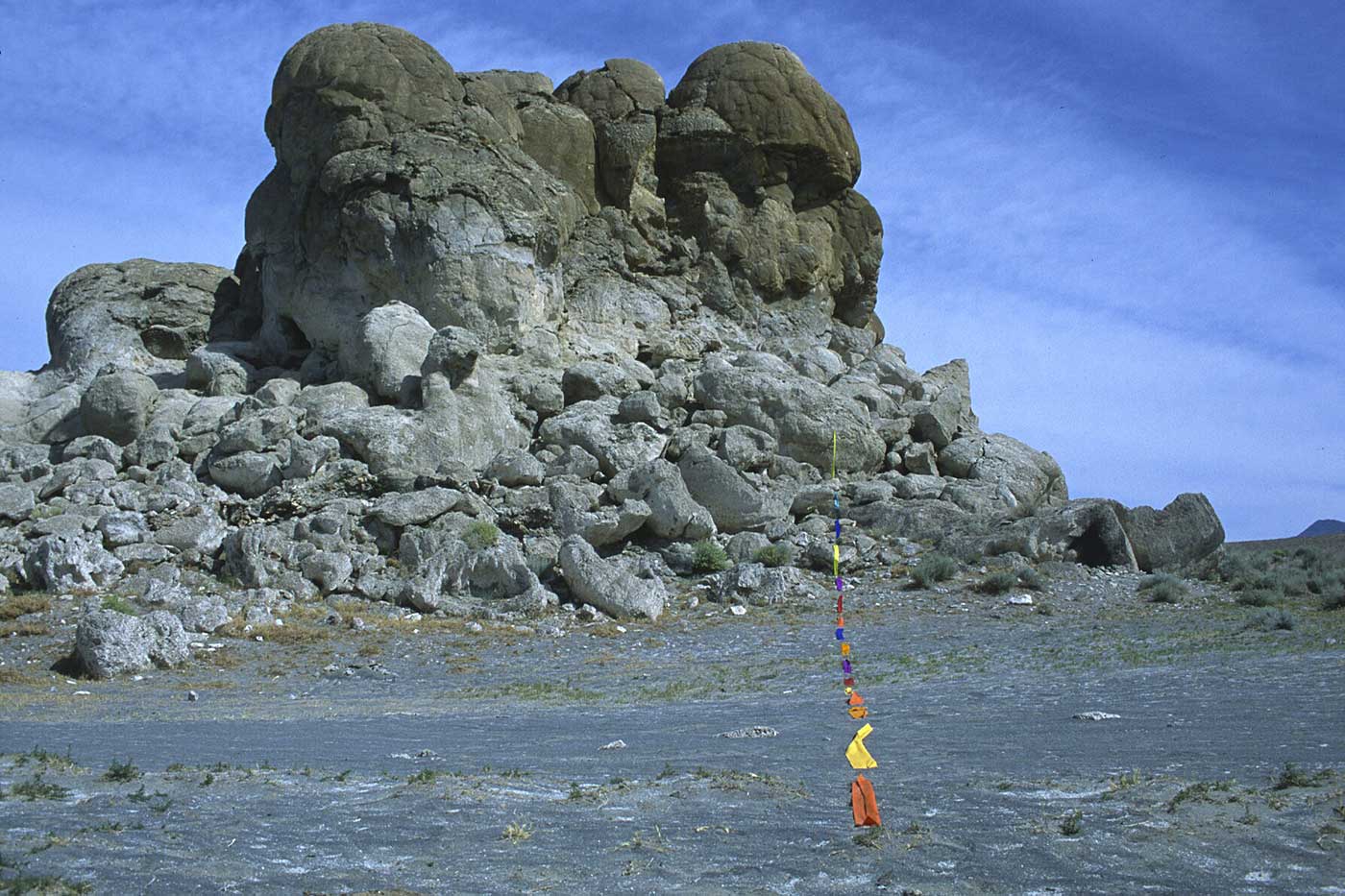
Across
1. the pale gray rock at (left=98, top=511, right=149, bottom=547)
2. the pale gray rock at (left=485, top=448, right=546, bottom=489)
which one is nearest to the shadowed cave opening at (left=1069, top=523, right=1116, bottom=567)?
the pale gray rock at (left=485, top=448, right=546, bottom=489)

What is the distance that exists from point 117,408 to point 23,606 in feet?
26.9

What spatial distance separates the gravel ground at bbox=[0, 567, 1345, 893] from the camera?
5133mm

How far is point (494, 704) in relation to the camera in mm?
12555

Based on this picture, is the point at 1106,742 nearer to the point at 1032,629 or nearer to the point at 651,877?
the point at 651,877

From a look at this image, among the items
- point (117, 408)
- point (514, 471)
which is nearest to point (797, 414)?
point (514, 471)

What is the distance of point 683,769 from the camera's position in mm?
7652

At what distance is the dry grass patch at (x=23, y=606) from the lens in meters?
16.7

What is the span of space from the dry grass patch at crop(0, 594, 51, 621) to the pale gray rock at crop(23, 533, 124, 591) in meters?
0.56

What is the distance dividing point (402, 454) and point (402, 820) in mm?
16969

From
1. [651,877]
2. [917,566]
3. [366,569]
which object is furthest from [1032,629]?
[651,877]

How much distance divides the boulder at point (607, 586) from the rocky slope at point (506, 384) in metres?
0.06

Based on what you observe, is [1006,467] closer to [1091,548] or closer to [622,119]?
[1091,548]

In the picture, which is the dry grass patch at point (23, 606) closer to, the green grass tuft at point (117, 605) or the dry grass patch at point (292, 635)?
the green grass tuft at point (117, 605)

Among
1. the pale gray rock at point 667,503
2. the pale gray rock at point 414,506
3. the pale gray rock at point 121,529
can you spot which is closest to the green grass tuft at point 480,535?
the pale gray rock at point 414,506
